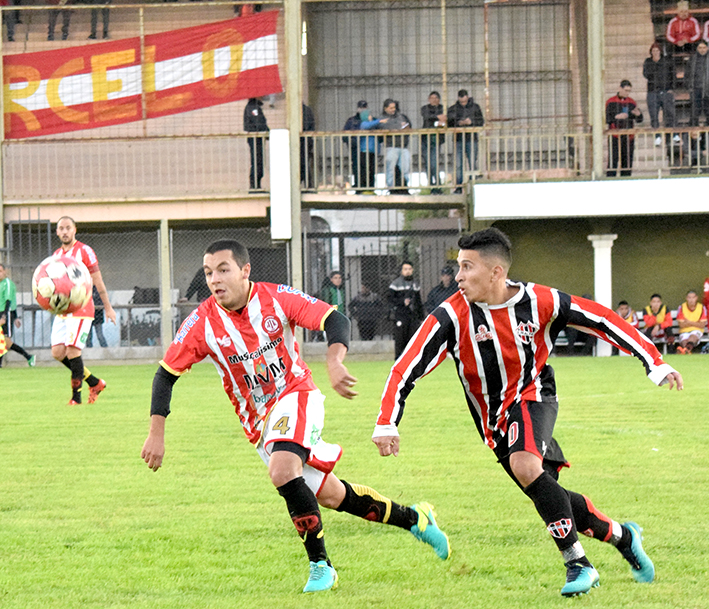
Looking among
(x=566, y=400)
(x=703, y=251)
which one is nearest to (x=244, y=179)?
(x=703, y=251)

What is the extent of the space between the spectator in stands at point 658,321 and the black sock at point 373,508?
54.3 ft

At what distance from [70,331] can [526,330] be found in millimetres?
8372

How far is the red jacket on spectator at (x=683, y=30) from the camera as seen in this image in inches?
854

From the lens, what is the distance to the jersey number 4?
4.62 m

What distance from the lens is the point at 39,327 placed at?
21.6 m

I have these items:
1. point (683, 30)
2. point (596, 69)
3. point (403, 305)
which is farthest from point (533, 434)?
point (683, 30)

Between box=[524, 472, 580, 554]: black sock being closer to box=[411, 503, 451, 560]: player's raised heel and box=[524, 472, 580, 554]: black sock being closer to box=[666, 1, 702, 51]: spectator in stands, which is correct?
box=[411, 503, 451, 560]: player's raised heel

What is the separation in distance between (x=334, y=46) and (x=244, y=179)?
4.83 metres

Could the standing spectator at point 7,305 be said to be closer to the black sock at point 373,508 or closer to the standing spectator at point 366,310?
the standing spectator at point 366,310

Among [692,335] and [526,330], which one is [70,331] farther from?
[692,335]

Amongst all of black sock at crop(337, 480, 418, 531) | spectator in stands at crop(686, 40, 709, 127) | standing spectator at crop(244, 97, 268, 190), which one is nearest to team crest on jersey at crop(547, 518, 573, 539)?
black sock at crop(337, 480, 418, 531)

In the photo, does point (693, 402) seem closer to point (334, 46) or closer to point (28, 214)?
point (28, 214)

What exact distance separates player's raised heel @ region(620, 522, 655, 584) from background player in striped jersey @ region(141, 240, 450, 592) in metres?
0.87

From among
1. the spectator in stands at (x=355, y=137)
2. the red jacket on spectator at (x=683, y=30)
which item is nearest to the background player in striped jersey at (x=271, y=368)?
the spectator in stands at (x=355, y=137)
